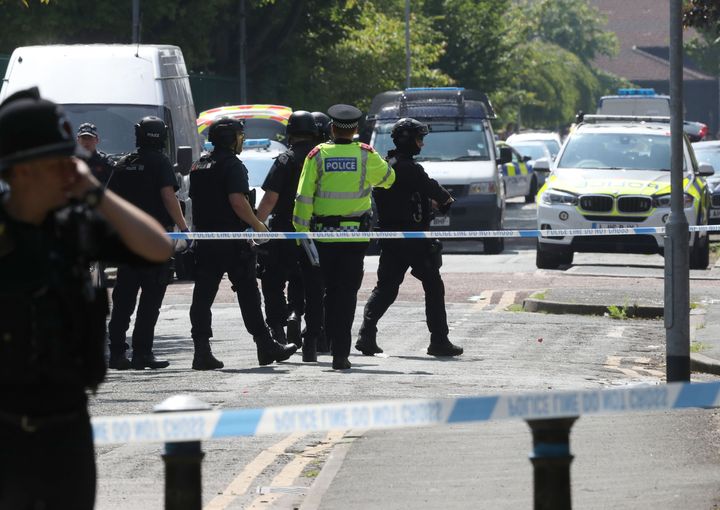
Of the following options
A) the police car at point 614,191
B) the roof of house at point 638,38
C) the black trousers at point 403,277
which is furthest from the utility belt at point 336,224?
the roof of house at point 638,38

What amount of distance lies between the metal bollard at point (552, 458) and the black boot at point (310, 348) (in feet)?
24.0

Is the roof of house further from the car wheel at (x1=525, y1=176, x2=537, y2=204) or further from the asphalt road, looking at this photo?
the asphalt road

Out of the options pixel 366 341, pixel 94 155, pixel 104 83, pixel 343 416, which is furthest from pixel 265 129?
pixel 343 416

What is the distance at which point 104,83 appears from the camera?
19141mm

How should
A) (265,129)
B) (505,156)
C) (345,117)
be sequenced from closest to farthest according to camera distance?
(345,117)
(505,156)
(265,129)

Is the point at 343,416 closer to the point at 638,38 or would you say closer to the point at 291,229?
the point at 291,229

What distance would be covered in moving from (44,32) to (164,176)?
23520mm

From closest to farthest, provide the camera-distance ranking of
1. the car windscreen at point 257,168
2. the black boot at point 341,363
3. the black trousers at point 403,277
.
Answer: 1. the black boot at point 341,363
2. the black trousers at point 403,277
3. the car windscreen at point 257,168

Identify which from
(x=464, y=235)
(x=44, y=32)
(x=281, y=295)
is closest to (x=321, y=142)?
(x=281, y=295)

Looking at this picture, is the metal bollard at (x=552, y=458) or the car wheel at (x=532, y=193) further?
the car wheel at (x=532, y=193)

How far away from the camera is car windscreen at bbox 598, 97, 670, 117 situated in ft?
118

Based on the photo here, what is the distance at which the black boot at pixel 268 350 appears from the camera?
11664mm

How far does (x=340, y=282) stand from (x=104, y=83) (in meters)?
8.76

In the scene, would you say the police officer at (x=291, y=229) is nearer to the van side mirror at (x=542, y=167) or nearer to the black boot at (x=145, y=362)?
the black boot at (x=145, y=362)
